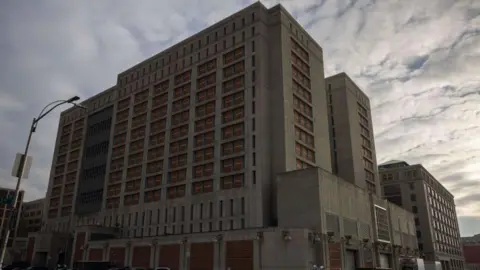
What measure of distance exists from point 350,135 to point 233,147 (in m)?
38.8

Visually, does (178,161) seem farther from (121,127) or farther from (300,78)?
(300,78)

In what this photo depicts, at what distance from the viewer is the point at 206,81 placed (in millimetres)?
84750

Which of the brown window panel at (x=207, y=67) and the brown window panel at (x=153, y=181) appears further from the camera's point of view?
the brown window panel at (x=153, y=181)

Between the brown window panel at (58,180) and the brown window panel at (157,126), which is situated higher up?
the brown window panel at (157,126)

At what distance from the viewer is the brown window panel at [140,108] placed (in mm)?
97244

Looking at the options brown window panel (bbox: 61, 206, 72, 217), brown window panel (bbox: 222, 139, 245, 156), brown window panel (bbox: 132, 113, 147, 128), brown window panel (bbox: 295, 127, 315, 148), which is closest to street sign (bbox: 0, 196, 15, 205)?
brown window panel (bbox: 222, 139, 245, 156)

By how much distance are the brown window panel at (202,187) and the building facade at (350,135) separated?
3731 cm

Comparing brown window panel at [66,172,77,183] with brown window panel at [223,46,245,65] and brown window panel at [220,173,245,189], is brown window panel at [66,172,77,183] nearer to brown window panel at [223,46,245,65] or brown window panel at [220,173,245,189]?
brown window panel at [220,173,245,189]

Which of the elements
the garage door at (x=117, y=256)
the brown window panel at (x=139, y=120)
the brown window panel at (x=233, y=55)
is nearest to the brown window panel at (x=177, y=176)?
the garage door at (x=117, y=256)

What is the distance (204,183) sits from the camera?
77000mm

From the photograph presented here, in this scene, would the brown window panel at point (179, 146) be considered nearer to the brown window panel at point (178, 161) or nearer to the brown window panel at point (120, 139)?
the brown window panel at point (178, 161)

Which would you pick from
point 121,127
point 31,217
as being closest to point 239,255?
point 121,127

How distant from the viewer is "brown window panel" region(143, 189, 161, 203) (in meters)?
85.4

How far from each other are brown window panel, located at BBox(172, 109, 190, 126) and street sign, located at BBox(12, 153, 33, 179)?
6001 cm
